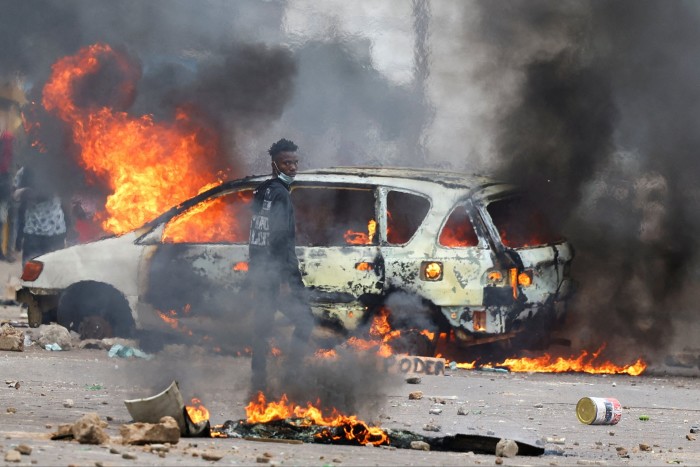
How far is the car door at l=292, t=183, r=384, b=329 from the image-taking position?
37.7 ft

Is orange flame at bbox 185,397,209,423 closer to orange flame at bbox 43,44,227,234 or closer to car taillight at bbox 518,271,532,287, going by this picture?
car taillight at bbox 518,271,532,287

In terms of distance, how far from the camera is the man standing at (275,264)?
8336mm

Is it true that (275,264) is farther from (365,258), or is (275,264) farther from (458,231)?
(458,231)

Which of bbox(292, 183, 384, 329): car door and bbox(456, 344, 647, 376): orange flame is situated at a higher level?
bbox(292, 183, 384, 329): car door

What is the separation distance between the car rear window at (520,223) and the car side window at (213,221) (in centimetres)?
222

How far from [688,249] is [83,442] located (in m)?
7.87

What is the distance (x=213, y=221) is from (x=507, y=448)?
229 inches

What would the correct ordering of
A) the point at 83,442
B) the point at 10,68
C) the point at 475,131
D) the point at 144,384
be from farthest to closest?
the point at 10,68 < the point at 475,131 < the point at 144,384 < the point at 83,442

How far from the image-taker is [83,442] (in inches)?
253

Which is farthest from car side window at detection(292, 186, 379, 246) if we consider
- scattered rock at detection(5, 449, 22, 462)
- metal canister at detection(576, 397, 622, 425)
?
scattered rock at detection(5, 449, 22, 462)

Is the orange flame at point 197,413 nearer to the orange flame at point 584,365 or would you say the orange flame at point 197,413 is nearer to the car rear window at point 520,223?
the car rear window at point 520,223

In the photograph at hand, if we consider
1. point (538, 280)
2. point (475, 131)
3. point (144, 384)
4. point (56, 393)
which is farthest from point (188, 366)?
point (475, 131)

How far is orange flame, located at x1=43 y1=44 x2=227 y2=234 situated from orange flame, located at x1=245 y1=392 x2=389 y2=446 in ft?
21.4

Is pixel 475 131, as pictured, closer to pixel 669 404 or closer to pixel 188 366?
pixel 669 404
